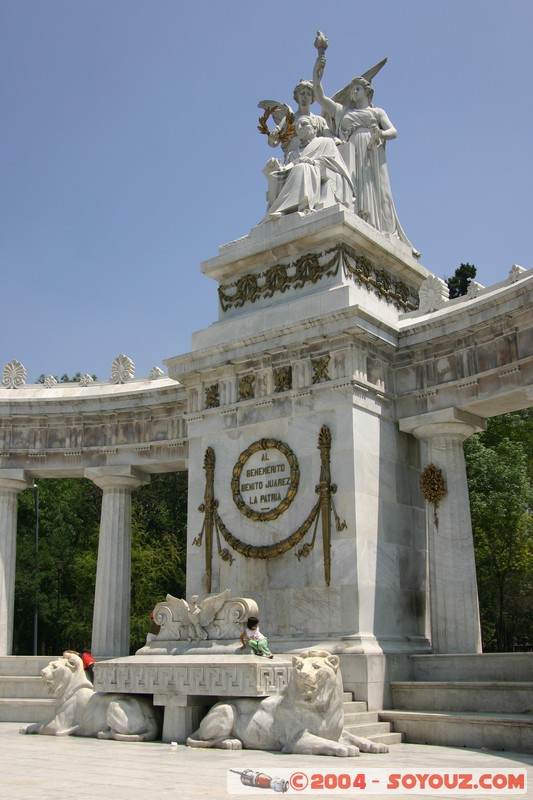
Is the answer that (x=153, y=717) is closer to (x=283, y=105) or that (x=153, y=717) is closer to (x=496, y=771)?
(x=496, y=771)

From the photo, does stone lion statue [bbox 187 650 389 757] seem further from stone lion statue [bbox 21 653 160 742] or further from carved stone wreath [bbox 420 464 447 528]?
carved stone wreath [bbox 420 464 447 528]

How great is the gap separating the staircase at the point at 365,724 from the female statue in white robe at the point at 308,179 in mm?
13683

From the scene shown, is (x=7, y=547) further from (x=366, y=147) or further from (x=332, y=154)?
(x=366, y=147)

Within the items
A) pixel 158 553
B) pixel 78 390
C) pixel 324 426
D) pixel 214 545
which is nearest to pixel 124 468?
pixel 78 390

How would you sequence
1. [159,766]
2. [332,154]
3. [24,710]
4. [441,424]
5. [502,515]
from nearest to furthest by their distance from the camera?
[159,766]
[441,424]
[24,710]
[332,154]
[502,515]

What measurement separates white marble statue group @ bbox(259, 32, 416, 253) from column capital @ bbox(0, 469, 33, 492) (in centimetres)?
1314

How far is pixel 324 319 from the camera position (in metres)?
23.0

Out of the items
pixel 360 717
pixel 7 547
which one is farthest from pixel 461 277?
pixel 360 717

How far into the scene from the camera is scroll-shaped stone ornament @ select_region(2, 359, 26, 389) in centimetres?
3325

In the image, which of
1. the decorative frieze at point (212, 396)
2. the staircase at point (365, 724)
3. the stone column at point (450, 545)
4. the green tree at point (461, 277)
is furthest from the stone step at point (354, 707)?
the green tree at point (461, 277)

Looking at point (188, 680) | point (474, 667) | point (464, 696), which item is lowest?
point (464, 696)

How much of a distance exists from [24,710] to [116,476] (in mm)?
9054

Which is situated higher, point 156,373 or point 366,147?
point 366,147

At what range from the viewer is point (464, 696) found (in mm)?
19312
